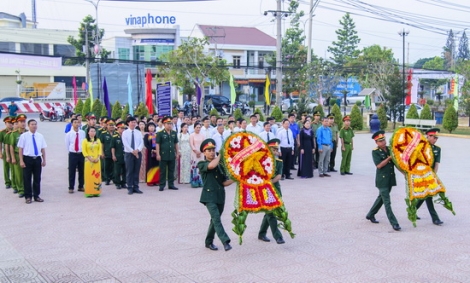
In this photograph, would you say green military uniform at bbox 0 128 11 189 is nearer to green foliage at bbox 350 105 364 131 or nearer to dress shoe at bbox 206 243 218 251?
dress shoe at bbox 206 243 218 251

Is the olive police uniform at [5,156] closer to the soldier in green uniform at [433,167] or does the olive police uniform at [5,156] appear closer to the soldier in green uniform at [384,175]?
the soldier in green uniform at [384,175]

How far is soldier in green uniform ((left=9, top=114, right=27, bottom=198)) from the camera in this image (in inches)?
A: 479

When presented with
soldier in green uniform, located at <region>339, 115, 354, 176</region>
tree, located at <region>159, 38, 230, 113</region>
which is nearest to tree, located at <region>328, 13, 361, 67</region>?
tree, located at <region>159, 38, 230, 113</region>

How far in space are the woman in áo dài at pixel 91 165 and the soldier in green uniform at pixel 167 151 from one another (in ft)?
4.55

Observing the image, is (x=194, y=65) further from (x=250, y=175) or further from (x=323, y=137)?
(x=250, y=175)

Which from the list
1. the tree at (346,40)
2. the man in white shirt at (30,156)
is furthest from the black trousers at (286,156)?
the tree at (346,40)

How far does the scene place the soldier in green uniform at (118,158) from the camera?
13227 mm

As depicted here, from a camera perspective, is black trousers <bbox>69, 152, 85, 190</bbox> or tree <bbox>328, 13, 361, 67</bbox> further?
tree <bbox>328, 13, 361, 67</bbox>

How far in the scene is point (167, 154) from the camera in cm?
1313

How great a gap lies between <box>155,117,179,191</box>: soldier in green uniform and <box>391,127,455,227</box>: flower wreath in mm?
5439

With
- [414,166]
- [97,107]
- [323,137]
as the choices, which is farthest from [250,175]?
[97,107]

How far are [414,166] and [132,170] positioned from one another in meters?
6.08

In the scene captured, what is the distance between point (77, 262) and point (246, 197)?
2.35 metres

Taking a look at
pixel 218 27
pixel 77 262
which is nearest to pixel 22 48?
pixel 218 27
